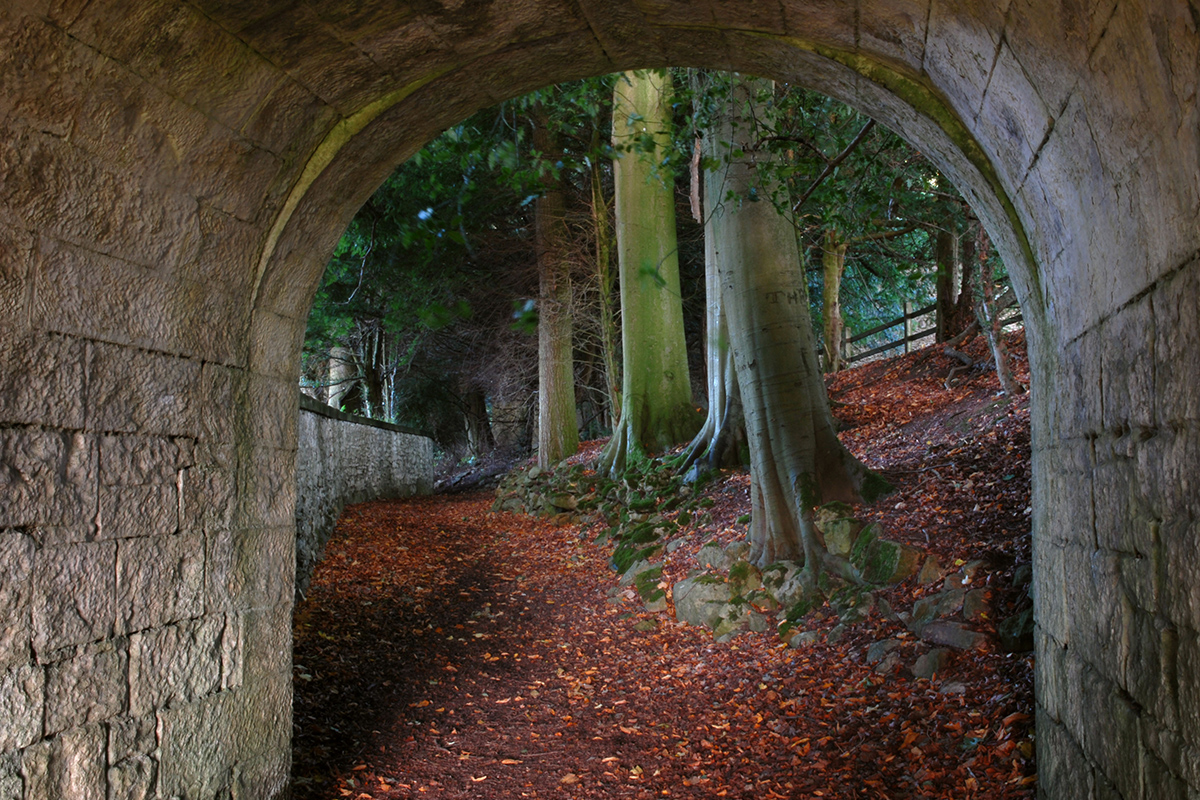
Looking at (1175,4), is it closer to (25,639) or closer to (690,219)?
(25,639)

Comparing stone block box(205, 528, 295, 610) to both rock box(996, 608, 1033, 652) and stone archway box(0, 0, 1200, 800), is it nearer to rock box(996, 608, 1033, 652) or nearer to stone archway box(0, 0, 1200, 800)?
stone archway box(0, 0, 1200, 800)

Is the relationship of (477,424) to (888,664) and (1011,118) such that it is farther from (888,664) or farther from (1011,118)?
(1011,118)

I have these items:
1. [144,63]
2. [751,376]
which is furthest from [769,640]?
[144,63]

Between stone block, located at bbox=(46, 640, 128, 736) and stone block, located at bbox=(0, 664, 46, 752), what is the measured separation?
0.11ft

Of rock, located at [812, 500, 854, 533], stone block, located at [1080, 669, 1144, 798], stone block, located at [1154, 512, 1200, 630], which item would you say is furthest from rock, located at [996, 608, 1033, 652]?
stone block, located at [1154, 512, 1200, 630]

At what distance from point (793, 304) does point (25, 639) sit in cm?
544

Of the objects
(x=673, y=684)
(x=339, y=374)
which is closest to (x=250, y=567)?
(x=673, y=684)

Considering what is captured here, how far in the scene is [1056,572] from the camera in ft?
9.17

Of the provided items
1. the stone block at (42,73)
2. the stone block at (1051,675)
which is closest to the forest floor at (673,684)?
the stone block at (1051,675)

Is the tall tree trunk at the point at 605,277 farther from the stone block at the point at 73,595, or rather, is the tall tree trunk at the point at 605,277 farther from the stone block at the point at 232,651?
the stone block at the point at 73,595

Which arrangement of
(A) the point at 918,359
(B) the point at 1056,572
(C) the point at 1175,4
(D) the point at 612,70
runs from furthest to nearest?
1. (A) the point at 918,359
2. (D) the point at 612,70
3. (B) the point at 1056,572
4. (C) the point at 1175,4

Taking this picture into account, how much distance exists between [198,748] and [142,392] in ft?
4.33

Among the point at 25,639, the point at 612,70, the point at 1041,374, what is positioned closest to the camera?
the point at 25,639

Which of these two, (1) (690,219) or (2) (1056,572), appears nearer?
(2) (1056,572)
